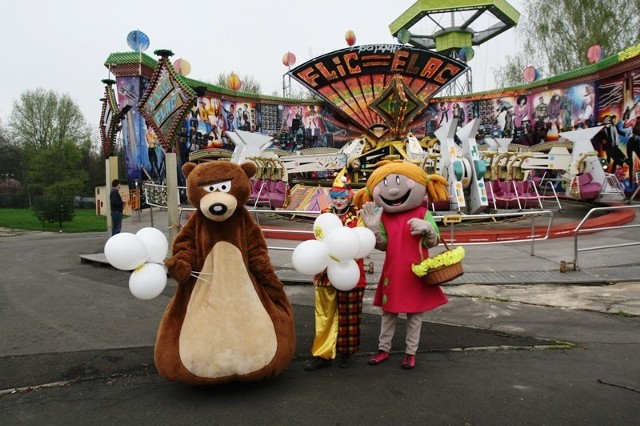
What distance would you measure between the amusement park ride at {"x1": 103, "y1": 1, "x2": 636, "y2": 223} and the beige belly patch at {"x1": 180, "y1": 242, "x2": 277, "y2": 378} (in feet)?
6.15

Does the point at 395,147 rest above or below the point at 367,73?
below

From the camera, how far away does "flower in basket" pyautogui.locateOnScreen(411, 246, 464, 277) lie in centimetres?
374

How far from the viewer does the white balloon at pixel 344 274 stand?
3.67 m

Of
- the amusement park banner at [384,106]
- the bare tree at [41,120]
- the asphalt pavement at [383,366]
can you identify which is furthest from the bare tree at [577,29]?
the bare tree at [41,120]

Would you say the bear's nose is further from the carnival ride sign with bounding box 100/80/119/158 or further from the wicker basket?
the carnival ride sign with bounding box 100/80/119/158

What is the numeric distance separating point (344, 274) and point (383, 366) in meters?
0.93

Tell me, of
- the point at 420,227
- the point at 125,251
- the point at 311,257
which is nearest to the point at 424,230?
the point at 420,227

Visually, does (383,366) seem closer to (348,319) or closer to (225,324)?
(348,319)

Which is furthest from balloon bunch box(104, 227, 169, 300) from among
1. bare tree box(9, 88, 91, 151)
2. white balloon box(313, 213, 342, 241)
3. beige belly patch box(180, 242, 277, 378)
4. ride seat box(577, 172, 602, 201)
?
bare tree box(9, 88, 91, 151)

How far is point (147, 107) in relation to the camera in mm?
8703

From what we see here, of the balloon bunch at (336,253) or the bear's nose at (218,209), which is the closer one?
the bear's nose at (218,209)

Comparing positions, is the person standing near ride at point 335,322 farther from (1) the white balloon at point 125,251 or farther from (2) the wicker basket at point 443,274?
(1) the white balloon at point 125,251

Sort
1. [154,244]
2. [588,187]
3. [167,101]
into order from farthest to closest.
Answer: [588,187] < [167,101] < [154,244]

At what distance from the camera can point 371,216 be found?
13.2 ft
